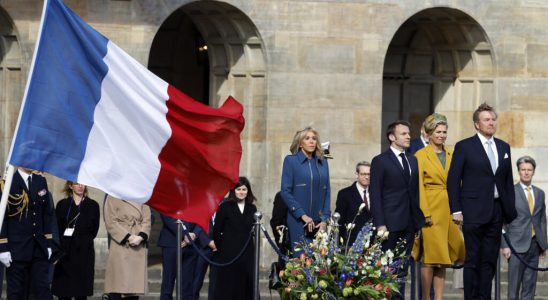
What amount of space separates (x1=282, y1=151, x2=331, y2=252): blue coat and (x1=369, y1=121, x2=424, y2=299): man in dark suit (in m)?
0.64

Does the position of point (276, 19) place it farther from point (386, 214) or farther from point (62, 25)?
point (62, 25)

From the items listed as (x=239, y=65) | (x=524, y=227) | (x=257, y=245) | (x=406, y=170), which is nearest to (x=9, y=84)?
(x=239, y=65)

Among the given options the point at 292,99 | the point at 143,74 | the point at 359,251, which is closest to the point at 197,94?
the point at 292,99

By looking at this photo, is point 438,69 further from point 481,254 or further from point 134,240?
point 481,254

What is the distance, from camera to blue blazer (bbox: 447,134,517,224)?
1541 centimetres

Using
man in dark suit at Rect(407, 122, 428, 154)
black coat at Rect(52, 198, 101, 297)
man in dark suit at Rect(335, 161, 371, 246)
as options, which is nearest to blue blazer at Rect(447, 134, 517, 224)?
man in dark suit at Rect(335, 161, 371, 246)

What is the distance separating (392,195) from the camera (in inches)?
630

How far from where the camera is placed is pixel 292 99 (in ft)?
71.7

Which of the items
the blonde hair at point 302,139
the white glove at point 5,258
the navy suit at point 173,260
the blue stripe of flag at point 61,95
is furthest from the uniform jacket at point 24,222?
the blue stripe of flag at point 61,95

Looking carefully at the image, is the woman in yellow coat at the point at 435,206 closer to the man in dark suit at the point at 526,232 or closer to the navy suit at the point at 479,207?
the navy suit at the point at 479,207

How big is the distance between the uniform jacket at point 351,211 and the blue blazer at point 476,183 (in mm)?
1986

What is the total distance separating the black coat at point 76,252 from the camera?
56.2ft

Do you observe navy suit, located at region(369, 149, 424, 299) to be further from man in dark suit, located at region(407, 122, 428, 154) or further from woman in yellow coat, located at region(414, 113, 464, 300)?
man in dark suit, located at region(407, 122, 428, 154)

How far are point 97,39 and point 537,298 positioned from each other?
988 centimetres
